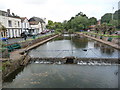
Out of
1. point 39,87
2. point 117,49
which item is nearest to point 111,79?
point 39,87

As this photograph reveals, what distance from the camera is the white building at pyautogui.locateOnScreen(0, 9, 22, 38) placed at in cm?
3037

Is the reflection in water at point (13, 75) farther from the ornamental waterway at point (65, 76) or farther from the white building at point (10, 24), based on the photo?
the white building at point (10, 24)

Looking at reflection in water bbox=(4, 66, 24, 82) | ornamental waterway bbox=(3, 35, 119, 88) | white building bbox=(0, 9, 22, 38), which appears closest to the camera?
ornamental waterway bbox=(3, 35, 119, 88)

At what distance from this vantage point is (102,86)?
943cm

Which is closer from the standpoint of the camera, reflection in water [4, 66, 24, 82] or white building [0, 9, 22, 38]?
reflection in water [4, 66, 24, 82]

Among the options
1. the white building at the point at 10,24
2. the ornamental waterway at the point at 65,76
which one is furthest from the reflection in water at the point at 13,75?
the white building at the point at 10,24

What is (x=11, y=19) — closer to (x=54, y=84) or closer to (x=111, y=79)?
(x=54, y=84)

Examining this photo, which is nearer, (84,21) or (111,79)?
(111,79)

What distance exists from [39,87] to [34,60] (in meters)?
6.64

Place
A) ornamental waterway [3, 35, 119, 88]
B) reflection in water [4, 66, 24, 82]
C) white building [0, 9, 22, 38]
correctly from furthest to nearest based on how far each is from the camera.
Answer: white building [0, 9, 22, 38] < reflection in water [4, 66, 24, 82] < ornamental waterway [3, 35, 119, 88]

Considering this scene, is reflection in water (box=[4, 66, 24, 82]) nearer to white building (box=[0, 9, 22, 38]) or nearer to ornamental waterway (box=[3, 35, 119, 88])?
ornamental waterway (box=[3, 35, 119, 88])

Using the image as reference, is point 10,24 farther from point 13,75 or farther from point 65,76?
point 65,76

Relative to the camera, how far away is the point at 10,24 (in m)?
33.5

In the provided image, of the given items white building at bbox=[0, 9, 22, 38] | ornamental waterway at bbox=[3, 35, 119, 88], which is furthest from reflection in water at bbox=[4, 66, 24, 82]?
white building at bbox=[0, 9, 22, 38]
